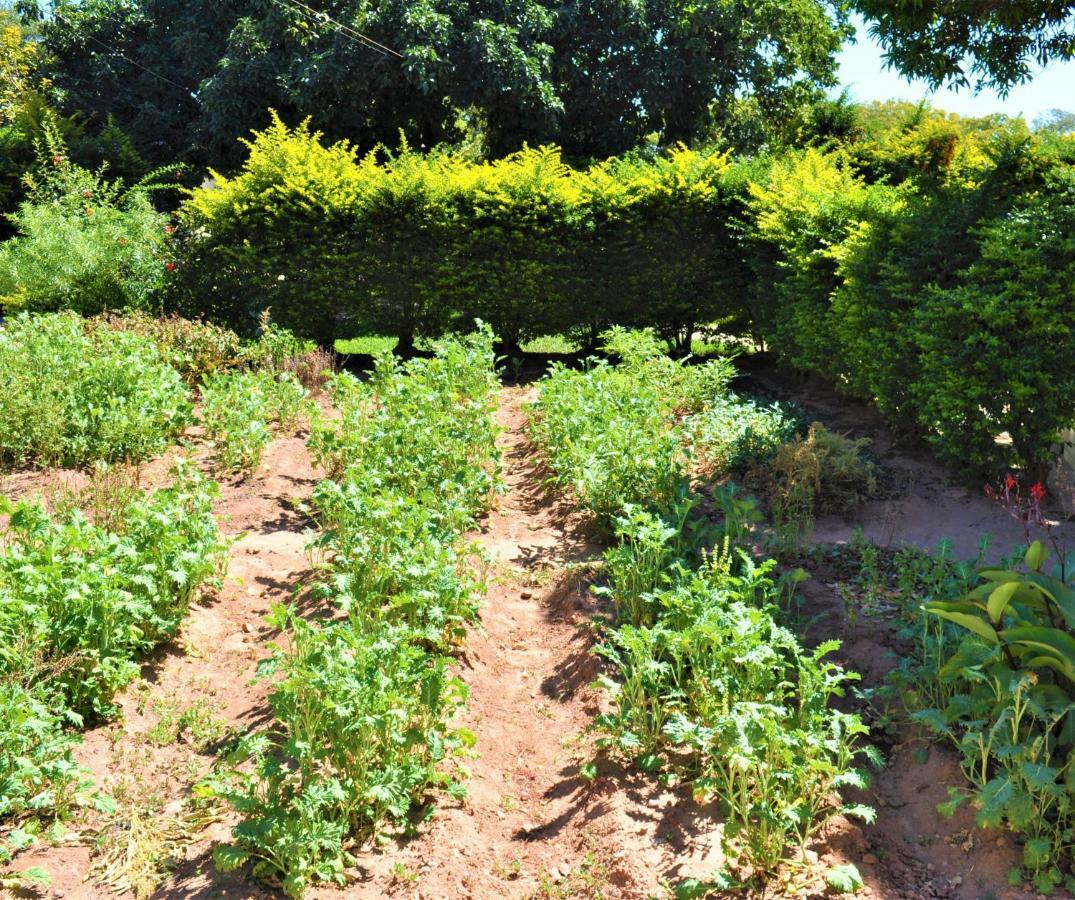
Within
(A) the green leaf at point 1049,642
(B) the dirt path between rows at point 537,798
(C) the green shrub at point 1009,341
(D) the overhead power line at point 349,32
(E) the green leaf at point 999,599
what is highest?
(D) the overhead power line at point 349,32

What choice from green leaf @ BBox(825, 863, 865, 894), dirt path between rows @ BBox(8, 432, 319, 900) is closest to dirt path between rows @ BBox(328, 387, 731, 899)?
green leaf @ BBox(825, 863, 865, 894)

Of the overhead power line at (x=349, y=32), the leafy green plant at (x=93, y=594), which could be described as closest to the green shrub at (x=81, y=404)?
the leafy green plant at (x=93, y=594)

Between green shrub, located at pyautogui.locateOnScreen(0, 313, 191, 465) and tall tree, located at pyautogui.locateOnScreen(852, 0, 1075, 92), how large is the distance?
20.5 feet

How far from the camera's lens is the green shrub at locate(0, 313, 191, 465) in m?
6.83

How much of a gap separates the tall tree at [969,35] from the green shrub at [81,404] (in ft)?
20.5

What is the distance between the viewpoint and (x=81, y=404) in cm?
705

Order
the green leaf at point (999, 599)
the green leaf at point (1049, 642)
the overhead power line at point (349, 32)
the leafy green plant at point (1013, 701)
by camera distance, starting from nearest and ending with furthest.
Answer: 1. the leafy green plant at point (1013, 701)
2. the green leaf at point (1049, 642)
3. the green leaf at point (999, 599)
4. the overhead power line at point (349, 32)

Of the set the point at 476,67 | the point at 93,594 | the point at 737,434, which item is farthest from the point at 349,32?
the point at 93,594

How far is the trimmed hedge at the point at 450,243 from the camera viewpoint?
11.1m

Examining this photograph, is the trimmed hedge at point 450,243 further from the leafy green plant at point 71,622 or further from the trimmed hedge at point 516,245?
the leafy green plant at point 71,622

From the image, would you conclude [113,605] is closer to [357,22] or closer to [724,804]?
[724,804]

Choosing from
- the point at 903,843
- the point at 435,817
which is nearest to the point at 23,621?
the point at 435,817

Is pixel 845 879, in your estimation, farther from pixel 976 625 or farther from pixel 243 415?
pixel 243 415

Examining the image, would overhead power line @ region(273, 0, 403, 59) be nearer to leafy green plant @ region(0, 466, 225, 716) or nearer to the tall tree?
the tall tree
